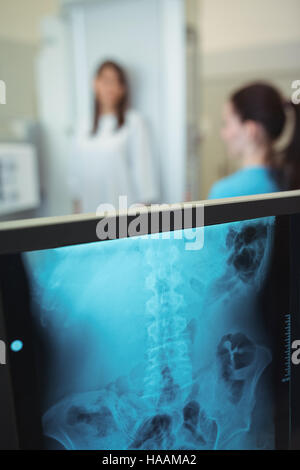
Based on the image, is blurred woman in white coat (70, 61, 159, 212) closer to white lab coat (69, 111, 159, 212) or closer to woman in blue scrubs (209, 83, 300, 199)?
white lab coat (69, 111, 159, 212)

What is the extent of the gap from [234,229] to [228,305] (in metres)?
0.09

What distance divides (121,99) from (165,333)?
6.81ft

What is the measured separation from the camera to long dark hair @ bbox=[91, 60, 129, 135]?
7.48 ft

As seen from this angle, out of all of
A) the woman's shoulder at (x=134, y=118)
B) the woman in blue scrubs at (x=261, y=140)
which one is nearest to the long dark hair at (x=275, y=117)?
the woman in blue scrubs at (x=261, y=140)

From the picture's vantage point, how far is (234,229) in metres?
0.47

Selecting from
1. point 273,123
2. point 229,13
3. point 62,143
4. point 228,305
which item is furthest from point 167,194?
point 228,305

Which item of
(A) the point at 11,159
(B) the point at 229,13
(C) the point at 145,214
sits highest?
(B) the point at 229,13

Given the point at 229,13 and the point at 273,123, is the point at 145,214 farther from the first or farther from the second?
the point at 229,13

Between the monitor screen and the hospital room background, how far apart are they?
1.81 meters

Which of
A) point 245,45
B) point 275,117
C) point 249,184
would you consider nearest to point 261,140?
point 275,117

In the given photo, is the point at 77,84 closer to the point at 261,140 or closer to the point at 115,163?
the point at 115,163

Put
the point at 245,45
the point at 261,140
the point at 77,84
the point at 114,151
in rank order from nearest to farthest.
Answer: the point at 261,140
the point at 114,151
the point at 77,84
the point at 245,45

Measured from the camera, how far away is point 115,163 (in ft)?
7.59

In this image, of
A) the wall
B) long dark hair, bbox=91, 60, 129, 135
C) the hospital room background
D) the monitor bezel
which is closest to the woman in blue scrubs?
the monitor bezel
